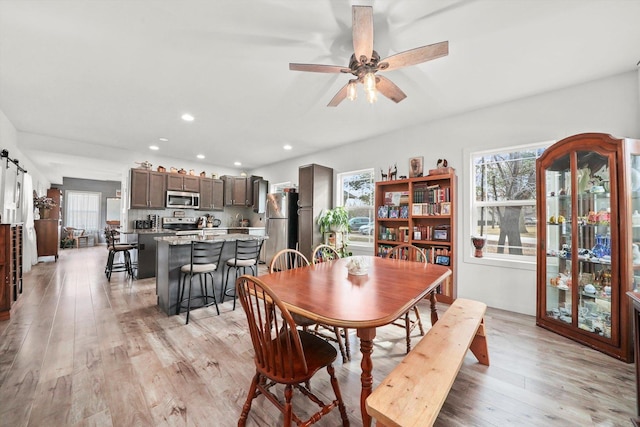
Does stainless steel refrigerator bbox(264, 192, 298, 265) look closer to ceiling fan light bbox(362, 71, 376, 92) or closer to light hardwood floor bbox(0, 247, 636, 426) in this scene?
light hardwood floor bbox(0, 247, 636, 426)

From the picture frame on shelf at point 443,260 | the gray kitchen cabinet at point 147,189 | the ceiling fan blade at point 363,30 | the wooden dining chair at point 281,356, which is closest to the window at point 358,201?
the picture frame on shelf at point 443,260

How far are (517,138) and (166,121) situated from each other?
191 inches

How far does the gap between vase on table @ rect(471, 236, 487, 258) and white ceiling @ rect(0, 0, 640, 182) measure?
5.64 ft

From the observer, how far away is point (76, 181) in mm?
9375

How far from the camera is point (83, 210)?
31.4 ft

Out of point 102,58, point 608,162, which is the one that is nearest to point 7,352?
point 102,58

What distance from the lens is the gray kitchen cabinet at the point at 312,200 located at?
4.84 m

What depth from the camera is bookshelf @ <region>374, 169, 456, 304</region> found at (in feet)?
11.1

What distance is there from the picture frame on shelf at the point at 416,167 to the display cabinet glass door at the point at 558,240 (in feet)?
4.72

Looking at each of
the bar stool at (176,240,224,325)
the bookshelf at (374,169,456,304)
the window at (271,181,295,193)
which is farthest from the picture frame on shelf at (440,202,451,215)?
the window at (271,181,295,193)

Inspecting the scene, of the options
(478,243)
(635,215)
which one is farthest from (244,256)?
(635,215)

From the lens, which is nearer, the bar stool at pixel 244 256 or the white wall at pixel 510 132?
the white wall at pixel 510 132

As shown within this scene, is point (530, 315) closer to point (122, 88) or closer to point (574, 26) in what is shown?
point (574, 26)

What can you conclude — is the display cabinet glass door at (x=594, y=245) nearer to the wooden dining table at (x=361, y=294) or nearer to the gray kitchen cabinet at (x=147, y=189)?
the wooden dining table at (x=361, y=294)
